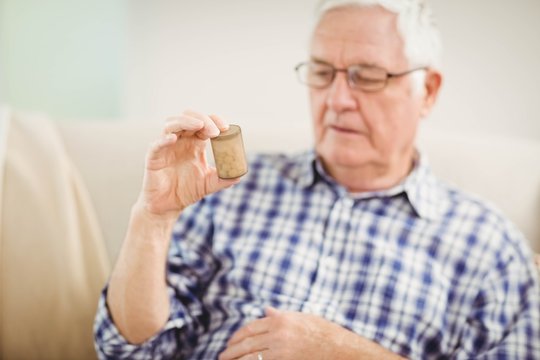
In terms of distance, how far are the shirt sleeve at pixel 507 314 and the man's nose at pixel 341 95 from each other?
0.43 meters

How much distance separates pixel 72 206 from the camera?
1424 mm

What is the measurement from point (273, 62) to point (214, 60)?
19 cm

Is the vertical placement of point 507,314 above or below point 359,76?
below

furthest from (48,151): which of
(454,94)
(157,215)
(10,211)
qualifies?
(454,94)

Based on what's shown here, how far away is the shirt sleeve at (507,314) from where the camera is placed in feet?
3.77

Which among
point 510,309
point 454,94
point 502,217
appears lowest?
point 510,309

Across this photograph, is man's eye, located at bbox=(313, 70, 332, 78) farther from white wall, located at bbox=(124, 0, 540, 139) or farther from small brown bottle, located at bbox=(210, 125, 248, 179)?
small brown bottle, located at bbox=(210, 125, 248, 179)

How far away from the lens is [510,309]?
119 cm

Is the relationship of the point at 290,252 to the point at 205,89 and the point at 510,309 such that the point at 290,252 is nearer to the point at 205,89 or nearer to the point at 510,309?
the point at 510,309

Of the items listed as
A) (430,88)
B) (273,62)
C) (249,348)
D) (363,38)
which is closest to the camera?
(249,348)

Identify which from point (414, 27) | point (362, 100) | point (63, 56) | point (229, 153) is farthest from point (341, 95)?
point (63, 56)

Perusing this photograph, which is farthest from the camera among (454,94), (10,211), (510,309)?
A: (454,94)

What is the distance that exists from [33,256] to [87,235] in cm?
12

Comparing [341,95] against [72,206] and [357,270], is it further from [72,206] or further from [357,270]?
[72,206]
